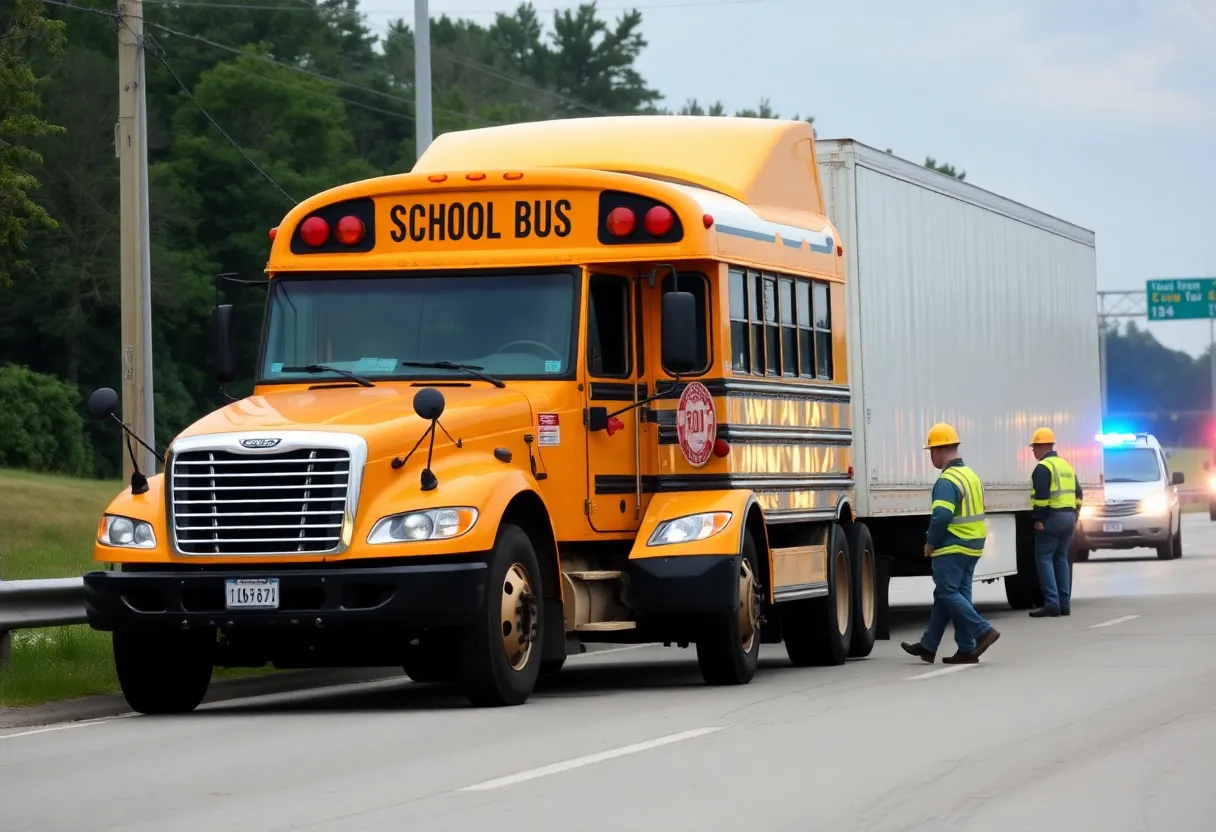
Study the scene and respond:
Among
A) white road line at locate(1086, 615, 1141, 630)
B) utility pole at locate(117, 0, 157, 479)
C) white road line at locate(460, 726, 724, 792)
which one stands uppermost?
utility pole at locate(117, 0, 157, 479)

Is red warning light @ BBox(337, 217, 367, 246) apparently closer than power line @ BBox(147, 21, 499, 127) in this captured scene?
Yes

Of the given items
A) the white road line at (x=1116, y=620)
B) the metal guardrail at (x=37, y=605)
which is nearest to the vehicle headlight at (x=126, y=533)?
the metal guardrail at (x=37, y=605)

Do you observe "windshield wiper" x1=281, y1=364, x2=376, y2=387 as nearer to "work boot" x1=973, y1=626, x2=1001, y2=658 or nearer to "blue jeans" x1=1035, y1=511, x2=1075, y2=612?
"work boot" x1=973, y1=626, x2=1001, y2=658

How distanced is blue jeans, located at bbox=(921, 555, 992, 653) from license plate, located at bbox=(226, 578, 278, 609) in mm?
5746

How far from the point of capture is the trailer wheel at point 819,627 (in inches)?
696

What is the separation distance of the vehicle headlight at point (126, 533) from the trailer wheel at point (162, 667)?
20.9 inches

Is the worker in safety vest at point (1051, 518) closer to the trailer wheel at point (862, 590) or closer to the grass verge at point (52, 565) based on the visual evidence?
the trailer wheel at point (862, 590)

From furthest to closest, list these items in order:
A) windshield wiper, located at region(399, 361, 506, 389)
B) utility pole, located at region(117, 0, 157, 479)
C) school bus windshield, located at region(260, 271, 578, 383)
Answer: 1. utility pole, located at region(117, 0, 157, 479)
2. school bus windshield, located at region(260, 271, 578, 383)
3. windshield wiper, located at region(399, 361, 506, 389)

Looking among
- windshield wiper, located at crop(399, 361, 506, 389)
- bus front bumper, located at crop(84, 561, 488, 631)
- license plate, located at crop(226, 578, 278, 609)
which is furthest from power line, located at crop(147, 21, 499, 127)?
license plate, located at crop(226, 578, 278, 609)

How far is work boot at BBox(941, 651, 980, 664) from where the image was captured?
1738 centimetres

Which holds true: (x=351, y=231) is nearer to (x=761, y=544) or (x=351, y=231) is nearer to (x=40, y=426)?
(x=761, y=544)

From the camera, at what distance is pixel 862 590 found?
18562 millimetres

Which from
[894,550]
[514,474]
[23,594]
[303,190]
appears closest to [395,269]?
[514,474]

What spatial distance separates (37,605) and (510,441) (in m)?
3.39
